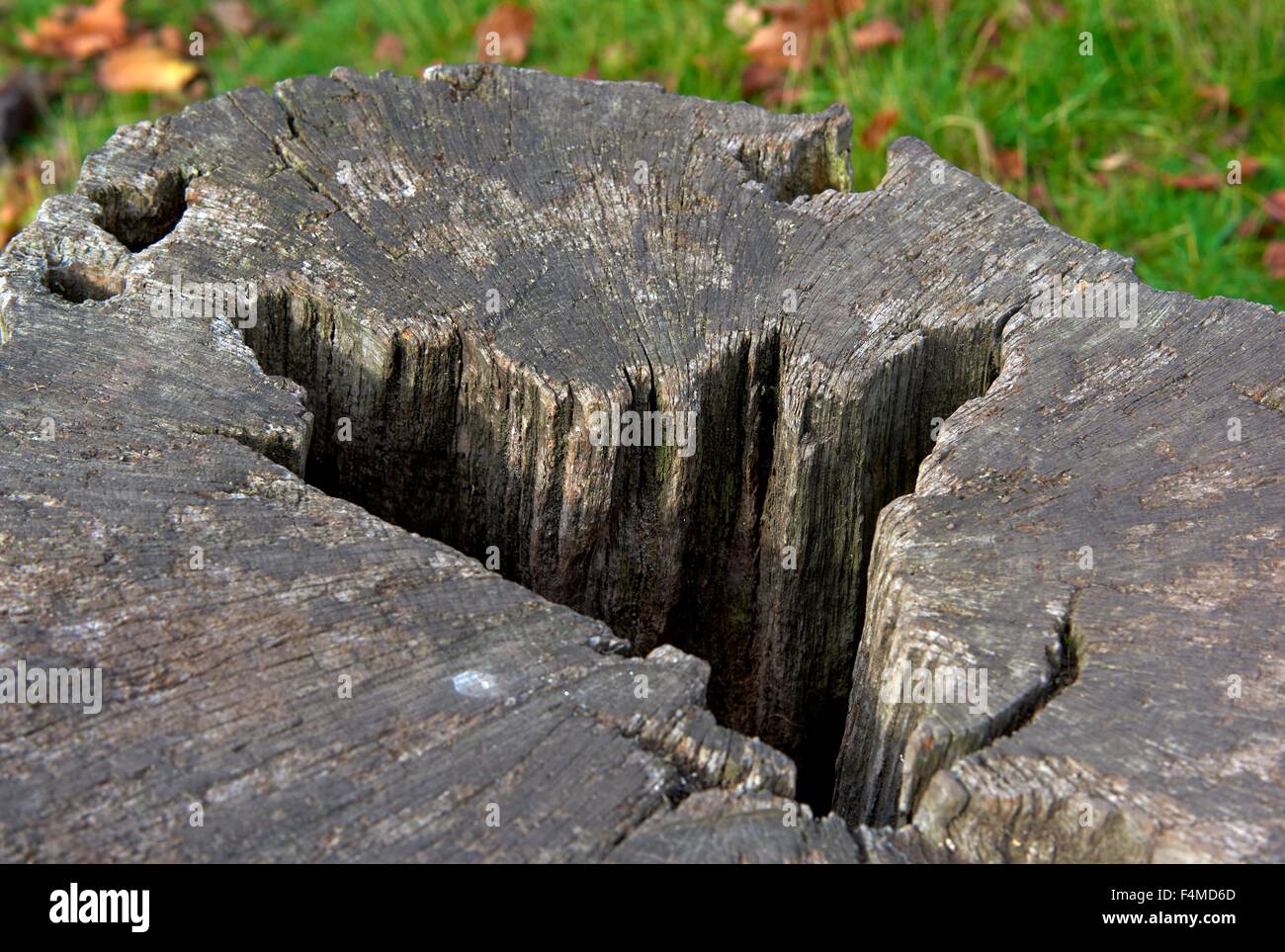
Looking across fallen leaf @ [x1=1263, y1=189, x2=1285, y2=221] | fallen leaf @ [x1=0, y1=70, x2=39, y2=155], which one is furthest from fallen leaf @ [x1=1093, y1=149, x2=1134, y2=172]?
fallen leaf @ [x1=0, y1=70, x2=39, y2=155]

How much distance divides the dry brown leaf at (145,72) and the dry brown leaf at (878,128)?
2737 mm

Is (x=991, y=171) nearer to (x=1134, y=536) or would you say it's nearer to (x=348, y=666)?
(x=1134, y=536)

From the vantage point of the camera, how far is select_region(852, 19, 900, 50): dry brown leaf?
14.9ft

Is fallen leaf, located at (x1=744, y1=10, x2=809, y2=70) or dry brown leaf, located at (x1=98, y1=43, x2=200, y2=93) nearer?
fallen leaf, located at (x1=744, y1=10, x2=809, y2=70)

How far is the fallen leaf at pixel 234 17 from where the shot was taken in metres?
5.43

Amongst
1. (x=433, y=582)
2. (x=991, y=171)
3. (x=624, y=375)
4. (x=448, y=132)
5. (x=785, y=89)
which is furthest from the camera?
(x=785, y=89)

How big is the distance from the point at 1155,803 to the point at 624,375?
1.03 meters

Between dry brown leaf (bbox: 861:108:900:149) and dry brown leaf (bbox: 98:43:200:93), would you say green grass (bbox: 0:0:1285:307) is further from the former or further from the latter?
dry brown leaf (bbox: 98:43:200:93)

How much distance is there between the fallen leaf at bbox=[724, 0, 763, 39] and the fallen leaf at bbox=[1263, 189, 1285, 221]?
1869 millimetres

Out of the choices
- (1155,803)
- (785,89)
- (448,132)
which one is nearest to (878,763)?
(1155,803)

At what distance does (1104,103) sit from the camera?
437 cm

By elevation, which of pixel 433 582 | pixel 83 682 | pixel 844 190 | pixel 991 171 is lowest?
pixel 83 682

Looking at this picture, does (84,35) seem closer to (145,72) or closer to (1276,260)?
(145,72)

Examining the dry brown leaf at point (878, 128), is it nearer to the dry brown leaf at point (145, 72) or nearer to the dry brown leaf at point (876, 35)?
the dry brown leaf at point (876, 35)
